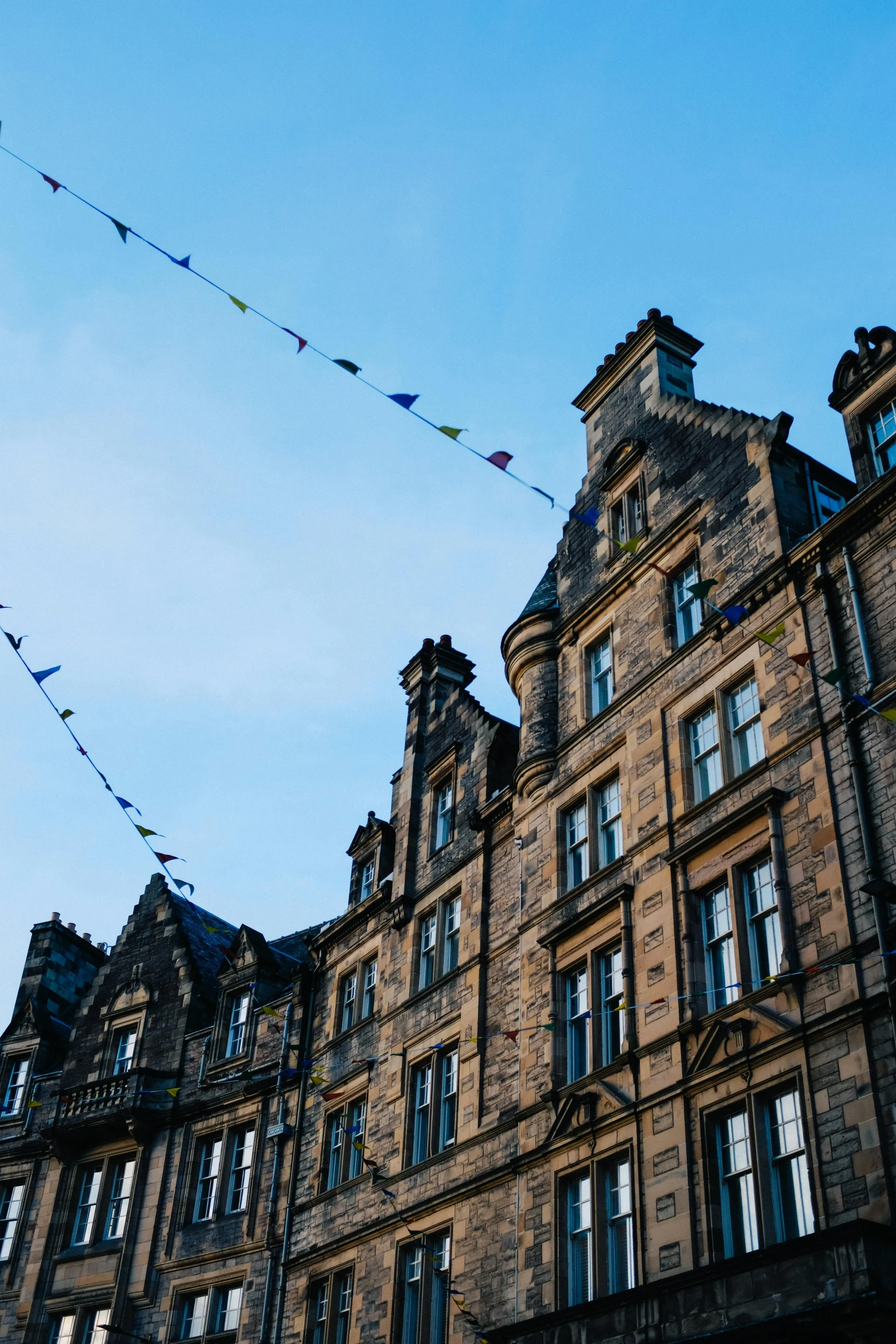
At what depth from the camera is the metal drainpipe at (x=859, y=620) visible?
683 inches

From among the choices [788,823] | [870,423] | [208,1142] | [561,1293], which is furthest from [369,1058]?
Answer: [870,423]

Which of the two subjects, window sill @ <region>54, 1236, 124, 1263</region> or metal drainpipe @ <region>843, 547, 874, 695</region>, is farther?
window sill @ <region>54, 1236, 124, 1263</region>

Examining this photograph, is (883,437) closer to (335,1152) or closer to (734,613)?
(734,613)

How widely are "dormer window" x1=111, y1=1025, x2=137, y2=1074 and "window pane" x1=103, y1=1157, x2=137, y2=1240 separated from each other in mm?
2387

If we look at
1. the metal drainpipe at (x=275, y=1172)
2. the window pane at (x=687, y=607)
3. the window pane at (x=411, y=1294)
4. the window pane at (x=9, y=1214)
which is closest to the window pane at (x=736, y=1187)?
the window pane at (x=687, y=607)

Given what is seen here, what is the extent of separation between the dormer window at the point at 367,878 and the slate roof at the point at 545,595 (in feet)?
25.5

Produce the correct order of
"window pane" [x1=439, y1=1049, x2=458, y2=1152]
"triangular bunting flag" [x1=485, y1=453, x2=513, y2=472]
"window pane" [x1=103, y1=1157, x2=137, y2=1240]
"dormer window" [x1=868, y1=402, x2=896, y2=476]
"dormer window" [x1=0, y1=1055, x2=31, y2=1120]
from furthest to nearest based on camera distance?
1. "dormer window" [x1=0, y1=1055, x2=31, y2=1120]
2. "window pane" [x1=103, y1=1157, x2=137, y2=1240]
3. "window pane" [x1=439, y1=1049, x2=458, y2=1152]
4. "dormer window" [x1=868, y1=402, x2=896, y2=476]
5. "triangular bunting flag" [x1=485, y1=453, x2=513, y2=472]

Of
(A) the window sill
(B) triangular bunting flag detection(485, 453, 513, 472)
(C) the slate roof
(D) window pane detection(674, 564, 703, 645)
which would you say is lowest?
(A) the window sill

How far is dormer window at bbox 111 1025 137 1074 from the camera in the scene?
111 ft

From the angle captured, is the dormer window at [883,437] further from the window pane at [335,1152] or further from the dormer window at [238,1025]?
the dormer window at [238,1025]

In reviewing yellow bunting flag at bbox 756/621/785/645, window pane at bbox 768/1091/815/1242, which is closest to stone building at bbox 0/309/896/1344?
window pane at bbox 768/1091/815/1242

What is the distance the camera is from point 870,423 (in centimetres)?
1977

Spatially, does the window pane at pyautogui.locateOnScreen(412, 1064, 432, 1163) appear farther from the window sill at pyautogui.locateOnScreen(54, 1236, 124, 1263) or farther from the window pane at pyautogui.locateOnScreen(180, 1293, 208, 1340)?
the window sill at pyautogui.locateOnScreen(54, 1236, 124, 1263)

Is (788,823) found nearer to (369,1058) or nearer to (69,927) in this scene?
(369,1058)
